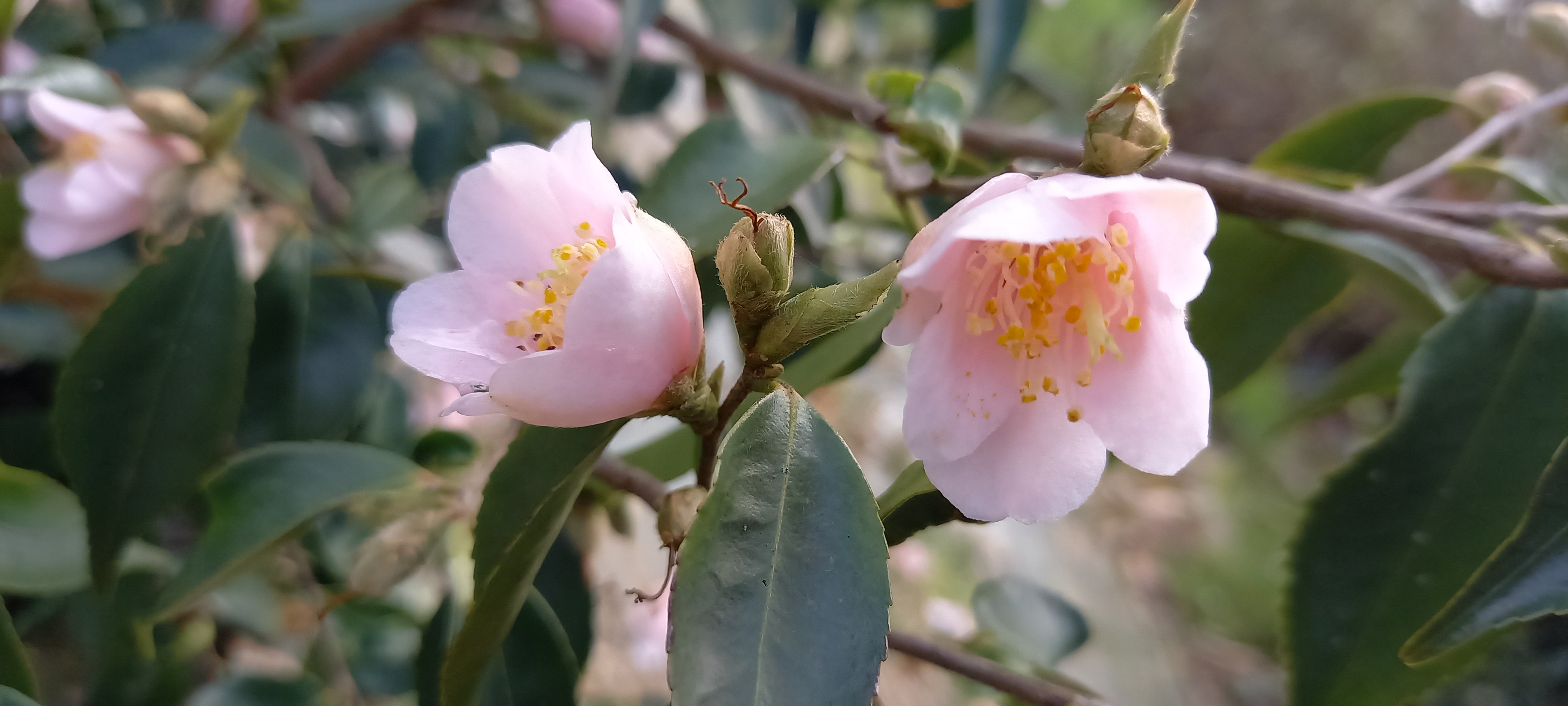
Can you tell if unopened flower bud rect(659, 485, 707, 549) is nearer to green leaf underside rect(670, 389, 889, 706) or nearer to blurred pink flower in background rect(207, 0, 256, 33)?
green leaf underside rect(670, 389, 889, 706)

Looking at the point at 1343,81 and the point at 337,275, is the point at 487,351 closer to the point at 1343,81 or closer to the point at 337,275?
the point at 337,275

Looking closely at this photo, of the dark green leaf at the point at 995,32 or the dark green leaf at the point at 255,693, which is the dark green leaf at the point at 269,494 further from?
the dark green leaf at the point at 995,32

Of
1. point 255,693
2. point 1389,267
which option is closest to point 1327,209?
point 1389,267

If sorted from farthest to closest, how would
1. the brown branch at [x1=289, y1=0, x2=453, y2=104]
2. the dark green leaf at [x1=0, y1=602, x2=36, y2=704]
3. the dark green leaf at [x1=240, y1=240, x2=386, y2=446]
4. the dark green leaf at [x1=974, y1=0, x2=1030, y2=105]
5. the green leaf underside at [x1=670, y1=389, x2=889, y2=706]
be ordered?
the brown branch at [x1=289, y1=0, x2=453, y2=104]
the dark green leaf at [x1=974, y1=0, x2=1030, y2=105]
the dark green leaf at [x1=240, y1=240, x2=386, y2=446]
the dark green leaf at [x1=0, y1=602, x2=36, y2=704]
the green leaf underside at [x1=670, y1=389, x2=889, y2=706]

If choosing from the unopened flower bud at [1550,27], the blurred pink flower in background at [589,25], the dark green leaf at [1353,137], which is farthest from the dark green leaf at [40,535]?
the unopened flower bud at [1550,27]

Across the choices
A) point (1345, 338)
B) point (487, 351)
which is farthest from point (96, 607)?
point (1345, 338)

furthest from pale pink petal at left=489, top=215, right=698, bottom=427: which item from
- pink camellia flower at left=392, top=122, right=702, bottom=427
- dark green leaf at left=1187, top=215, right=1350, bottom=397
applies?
dark green leaf at left=1187, top=215, right=1350, bottom=397
